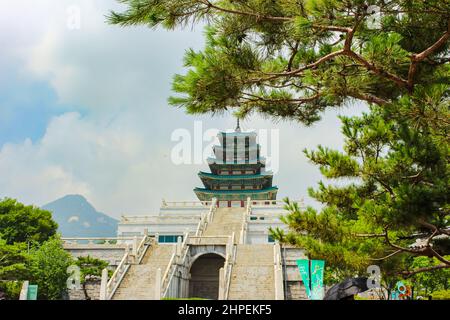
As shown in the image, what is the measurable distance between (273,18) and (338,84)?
1.08 m

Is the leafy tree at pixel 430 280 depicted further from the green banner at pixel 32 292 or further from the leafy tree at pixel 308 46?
the green banner at pixel 32 292

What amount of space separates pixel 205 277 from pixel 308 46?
52.7 ft

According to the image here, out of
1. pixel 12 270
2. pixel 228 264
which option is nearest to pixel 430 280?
pixel 228 264

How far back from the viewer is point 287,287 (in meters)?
17.7

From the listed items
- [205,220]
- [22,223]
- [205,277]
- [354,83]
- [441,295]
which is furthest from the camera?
[205,220]

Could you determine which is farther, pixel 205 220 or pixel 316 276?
pixel 205 220

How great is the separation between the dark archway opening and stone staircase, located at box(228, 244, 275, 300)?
79.1 inches

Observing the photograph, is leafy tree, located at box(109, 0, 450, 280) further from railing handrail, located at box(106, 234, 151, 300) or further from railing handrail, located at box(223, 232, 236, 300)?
railing handrail, located at box(106, 234, 151, 300)

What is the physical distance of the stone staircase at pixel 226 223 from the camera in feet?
73.5

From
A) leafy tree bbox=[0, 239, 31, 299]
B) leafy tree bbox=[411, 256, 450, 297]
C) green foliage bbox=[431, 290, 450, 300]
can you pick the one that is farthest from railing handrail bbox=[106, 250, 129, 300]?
green foliage bbox=[431, 290, 450, 300]

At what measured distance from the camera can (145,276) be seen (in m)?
16.3

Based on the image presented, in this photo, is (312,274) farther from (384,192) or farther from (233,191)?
(233,191)

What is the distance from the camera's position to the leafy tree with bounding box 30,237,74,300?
16891 mm
